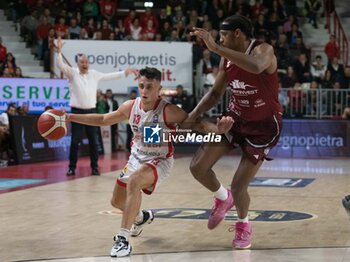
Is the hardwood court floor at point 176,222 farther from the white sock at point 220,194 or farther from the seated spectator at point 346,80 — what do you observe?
the seated spectator at point 346,80

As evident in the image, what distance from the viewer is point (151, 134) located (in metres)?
6.77

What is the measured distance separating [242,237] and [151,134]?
1.20 m

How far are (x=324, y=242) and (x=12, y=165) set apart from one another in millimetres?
9721

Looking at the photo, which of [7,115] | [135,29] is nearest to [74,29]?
[135,29]

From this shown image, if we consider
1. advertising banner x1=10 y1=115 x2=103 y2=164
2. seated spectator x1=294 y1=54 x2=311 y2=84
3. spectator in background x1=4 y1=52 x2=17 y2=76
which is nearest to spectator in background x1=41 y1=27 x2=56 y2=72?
spectator in background x1=4 y1=52 x2=17 y2=76

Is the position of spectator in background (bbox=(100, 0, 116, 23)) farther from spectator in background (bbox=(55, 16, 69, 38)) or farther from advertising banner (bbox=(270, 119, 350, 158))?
advertising banner (bbox=(270, 119, 350, 158))

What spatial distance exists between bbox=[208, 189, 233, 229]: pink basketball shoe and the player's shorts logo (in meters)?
0.91

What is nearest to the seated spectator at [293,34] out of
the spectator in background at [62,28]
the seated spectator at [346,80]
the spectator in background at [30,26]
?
the seated spectator at [346,80]

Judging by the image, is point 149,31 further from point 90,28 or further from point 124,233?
point 124,233

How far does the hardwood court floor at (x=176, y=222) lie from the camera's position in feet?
21.3

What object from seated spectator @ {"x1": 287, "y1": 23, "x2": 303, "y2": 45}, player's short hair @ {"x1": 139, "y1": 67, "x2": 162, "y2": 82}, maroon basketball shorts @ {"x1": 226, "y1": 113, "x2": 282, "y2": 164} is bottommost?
seated spectator @ {"x1": 287, "y1": 23, "x2": 303, "y2": 45}

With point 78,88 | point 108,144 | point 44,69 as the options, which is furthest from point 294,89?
point 78,88

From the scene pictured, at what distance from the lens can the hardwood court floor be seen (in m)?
6.49

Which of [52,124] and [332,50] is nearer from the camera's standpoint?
[52,124]
